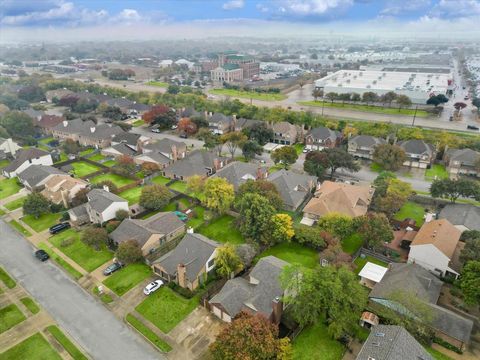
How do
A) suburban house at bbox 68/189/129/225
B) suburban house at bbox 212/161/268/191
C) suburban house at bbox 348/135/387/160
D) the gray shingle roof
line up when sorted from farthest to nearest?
suburban house at bbox 348/135/387/160 < suburban house at bbox 212/161/268/191 < the gray shingle roof < suburban house at bbox 68/189/129/225

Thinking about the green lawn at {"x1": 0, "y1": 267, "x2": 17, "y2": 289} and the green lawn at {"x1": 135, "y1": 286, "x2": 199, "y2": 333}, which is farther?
the green lawn at {"x1": 0, "y1": 267, "x2": 17, "y2": 289}

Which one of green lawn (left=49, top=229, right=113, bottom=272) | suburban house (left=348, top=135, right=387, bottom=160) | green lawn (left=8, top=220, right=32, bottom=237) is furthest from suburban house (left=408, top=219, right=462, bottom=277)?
green lawn (left=8, top=220, right=32, bottom=237)

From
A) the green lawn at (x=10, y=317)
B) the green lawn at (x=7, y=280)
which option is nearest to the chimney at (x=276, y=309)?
the green lawn at (x=10, y=317)

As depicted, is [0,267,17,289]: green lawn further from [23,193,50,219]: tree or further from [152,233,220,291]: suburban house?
[152,233,220,291]: suburban house

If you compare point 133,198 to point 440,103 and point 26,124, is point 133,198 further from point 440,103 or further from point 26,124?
point 440,103

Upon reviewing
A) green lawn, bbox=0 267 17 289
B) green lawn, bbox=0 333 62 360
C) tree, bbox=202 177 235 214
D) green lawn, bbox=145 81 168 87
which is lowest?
green lawn, bbox=0 333 62 360

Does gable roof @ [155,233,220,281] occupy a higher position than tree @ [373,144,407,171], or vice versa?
→ tree @ [373,144,407,171]

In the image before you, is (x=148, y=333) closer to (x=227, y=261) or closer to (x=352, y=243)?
(x=227, y=261)
